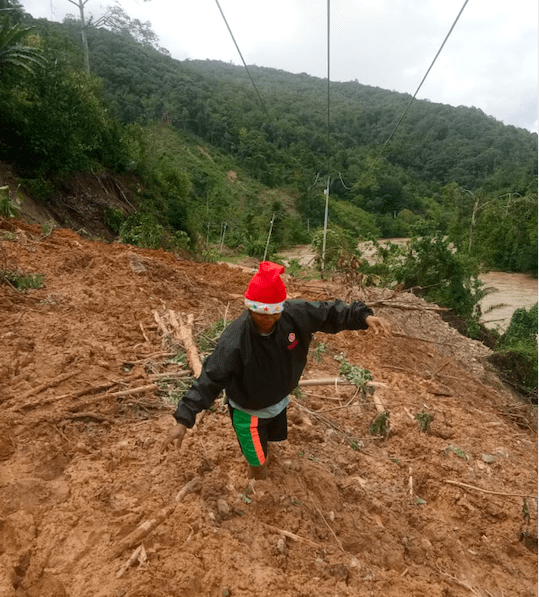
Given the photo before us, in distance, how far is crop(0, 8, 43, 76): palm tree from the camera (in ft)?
39.0

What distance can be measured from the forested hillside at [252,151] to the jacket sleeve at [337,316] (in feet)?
33.7

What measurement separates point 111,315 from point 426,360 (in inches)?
177

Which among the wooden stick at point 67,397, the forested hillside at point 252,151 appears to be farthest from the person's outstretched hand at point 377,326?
the forested hillside at point 252,151

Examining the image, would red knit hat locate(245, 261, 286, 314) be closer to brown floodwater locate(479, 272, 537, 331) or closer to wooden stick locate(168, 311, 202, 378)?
wooden stick locate(168, 311, 202, 378)

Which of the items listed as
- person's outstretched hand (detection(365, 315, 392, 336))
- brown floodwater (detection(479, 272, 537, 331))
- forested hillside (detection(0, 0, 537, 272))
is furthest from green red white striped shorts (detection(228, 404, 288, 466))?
brown floodwater (detection(479, 272, 537, 331))

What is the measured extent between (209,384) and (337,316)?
0.70m

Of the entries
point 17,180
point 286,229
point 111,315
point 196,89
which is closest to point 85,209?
point 17,180

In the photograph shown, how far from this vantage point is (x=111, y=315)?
4121 mm

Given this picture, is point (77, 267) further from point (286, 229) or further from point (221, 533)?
point (286, 229)

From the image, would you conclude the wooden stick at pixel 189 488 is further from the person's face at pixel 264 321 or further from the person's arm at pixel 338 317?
the person's arm at pixel 338 317

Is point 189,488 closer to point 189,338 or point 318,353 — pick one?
point 189,338

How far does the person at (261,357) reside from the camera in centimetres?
Result: 185

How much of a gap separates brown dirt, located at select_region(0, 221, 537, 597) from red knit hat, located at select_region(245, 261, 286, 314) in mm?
967

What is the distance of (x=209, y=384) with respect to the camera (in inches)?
76.5
